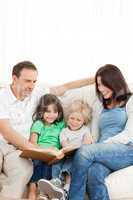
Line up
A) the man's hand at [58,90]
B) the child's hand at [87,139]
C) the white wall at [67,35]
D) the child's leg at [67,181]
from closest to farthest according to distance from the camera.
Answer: the child's leg at [67,181] < the child's hand at [87,139] < the man's hand at [58,90] < the white wall at [67,35]

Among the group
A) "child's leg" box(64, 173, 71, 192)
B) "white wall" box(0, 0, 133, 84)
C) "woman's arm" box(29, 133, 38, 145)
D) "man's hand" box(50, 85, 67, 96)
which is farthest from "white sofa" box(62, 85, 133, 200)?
"white wall" box(0, 0, 133, 84)

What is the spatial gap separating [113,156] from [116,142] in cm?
12

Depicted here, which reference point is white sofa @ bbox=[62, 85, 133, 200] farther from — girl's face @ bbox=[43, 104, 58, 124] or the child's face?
girl's face @ bbox=[43, 104, 58, 124]

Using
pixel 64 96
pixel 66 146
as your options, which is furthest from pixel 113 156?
pixel 64 96

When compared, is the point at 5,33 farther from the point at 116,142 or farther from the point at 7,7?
the point at 116,142

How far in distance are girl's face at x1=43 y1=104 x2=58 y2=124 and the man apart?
0.36 ft

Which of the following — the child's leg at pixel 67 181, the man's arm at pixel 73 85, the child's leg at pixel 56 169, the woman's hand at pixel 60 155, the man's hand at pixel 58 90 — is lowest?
the child's leg at pixel 67 181

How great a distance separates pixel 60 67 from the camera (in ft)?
12.3

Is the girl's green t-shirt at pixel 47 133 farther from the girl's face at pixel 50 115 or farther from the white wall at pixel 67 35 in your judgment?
the white wall at pixel 67 35

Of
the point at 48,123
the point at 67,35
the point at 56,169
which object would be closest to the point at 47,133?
the point at 48,123

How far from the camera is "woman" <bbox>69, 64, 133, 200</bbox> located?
2.67 metres

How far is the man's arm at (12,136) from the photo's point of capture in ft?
9.42

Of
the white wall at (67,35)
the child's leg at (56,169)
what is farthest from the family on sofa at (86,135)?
the white wall at (67,35)

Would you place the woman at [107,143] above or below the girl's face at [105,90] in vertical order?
below
